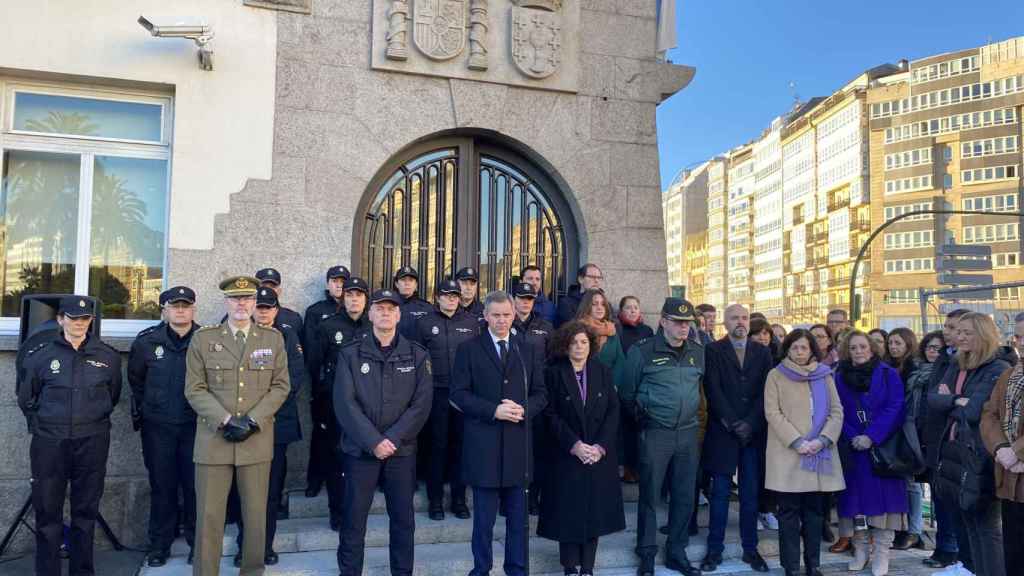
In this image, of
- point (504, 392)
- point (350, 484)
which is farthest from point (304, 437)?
point (504, 392)

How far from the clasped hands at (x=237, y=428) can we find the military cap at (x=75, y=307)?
1417mm

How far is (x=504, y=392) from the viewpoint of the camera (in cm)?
550

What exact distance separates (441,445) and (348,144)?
301 centimetres

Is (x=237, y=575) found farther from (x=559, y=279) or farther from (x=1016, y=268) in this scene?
(x=1016, y=268)

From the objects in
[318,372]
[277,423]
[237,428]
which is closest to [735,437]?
[318,372]

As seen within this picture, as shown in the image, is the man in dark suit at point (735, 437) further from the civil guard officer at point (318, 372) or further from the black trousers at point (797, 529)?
the civil guard officer at point (318, 372)

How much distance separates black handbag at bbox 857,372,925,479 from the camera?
6234 millimetres

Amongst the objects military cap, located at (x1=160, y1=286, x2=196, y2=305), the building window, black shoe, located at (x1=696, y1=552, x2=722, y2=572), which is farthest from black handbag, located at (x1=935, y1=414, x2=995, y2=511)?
the building window

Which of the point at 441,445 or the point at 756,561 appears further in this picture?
the point at 441,445

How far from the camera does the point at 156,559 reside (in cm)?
580

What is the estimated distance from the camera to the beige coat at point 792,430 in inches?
235

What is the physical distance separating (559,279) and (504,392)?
319 cm

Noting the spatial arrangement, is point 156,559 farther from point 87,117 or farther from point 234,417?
point 87,117

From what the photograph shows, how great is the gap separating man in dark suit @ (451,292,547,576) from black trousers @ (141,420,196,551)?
2.13 metres
